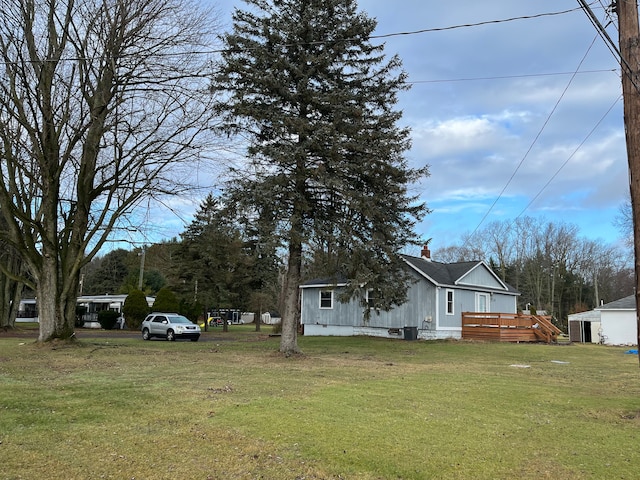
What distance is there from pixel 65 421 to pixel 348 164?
11.1 meters

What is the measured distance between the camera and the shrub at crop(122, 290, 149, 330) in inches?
1538

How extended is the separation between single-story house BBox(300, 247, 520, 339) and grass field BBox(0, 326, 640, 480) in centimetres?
1419

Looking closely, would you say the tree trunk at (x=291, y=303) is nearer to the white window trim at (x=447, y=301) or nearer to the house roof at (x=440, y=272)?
the house roof at (x=440, y=272)

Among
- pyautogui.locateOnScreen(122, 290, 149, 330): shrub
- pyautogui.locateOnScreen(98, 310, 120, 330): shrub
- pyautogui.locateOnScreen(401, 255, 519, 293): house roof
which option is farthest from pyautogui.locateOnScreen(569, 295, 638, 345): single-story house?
pyautogui.locateOnScreen(98, 310, 120, 330): shrub

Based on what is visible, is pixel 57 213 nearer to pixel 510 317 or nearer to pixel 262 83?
pixel 262 83

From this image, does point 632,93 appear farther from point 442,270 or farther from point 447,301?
point 442,270

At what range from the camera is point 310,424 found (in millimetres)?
6586

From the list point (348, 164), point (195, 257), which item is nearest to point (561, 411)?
point (348, 164)

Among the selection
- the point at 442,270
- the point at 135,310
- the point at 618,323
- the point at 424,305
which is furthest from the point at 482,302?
the point at 135,310

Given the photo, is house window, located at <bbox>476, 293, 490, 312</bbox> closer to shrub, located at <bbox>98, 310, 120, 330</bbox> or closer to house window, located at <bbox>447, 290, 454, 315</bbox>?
house window, located at <bbox>447, 290, 454, 315</bbox>

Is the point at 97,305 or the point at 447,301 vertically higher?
the point at 447,301

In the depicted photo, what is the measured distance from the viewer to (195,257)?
41969mm

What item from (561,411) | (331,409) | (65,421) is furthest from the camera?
(561,411)

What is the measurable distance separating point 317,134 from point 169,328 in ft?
54.6
